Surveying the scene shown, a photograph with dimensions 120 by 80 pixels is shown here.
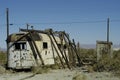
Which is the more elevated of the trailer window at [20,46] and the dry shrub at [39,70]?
the trailer window at [20,46]

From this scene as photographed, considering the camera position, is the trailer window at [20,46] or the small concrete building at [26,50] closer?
the small concrete building at [26,50]

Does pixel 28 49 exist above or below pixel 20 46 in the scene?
below

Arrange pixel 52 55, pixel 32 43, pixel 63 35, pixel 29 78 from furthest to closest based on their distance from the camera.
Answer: pixel 63 35 → pixel 52 55 → pixel 32 43 → pixel 29 78

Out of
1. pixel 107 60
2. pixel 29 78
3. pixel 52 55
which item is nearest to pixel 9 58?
pixel 52 55

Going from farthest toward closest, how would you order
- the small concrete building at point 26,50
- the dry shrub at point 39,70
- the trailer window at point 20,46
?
1. the trailer window at point 20,46
2. the small concrete building at point 26,50
3. the dry shrub at point 39,70

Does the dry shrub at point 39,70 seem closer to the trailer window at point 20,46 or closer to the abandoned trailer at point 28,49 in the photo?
the abandoned trailer at point 28,49

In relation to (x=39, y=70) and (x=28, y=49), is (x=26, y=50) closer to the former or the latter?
(x=28, y=49)

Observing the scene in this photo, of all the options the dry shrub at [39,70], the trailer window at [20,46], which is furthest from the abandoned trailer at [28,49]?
the dry shrub at [39,70]

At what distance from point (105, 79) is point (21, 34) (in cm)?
958

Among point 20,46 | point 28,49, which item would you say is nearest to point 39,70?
point 28,49

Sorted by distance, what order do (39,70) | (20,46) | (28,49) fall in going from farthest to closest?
(20,46) → (28,49) → (39,70)

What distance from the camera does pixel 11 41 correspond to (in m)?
26.6

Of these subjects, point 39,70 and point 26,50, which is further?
point 26,50

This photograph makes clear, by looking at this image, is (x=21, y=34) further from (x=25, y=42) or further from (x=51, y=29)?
(x=51, y=29)
